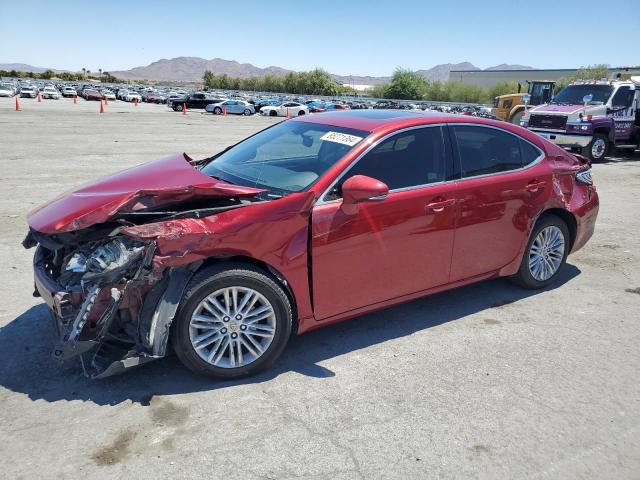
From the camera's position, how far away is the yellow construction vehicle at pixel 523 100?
2419 cm

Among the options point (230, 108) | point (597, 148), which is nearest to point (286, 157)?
point (597, 148)

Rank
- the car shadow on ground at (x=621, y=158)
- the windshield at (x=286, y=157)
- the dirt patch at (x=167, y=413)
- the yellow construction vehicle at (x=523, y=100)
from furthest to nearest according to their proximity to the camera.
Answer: the yellow construction vehicle at (x=523, y=100)
the car shadow on ground at (x=621, y=158)
the windshield at (x=286, y=157)
the dirt patch at (x=167, y=413)

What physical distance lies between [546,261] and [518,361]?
1.64 metres

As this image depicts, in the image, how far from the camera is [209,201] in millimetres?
3541

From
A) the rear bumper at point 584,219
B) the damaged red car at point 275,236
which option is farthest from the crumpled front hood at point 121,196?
the rear bumper at point 584,219

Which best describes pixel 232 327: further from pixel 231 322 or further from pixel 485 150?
pixel 485 150

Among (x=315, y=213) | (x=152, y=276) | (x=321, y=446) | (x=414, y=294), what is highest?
(x=315, y=213)

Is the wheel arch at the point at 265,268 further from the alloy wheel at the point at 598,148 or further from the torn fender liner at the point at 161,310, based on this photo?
the alloy wheel at the point at 598,148

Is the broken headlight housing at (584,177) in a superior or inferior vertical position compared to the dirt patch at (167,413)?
superior

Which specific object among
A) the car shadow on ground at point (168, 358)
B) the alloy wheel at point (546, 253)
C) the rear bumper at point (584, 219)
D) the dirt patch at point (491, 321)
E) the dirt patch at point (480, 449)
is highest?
the rear bumper at point (584, 219)

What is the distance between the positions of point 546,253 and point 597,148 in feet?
42.1

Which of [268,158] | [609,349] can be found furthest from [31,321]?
[609,349]

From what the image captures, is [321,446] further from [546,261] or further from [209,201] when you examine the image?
[546,261]

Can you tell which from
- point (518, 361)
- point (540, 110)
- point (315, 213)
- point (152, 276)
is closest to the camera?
point (152, 276)
